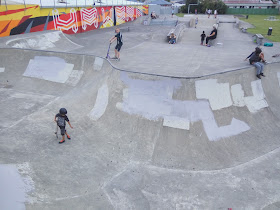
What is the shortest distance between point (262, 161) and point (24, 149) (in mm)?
7563

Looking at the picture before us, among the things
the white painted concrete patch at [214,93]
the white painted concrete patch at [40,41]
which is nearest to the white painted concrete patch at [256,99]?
the white painted concrete patch at [214,93]

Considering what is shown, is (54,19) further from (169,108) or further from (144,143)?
(144,143)

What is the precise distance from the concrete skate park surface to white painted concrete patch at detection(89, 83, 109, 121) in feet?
0.16

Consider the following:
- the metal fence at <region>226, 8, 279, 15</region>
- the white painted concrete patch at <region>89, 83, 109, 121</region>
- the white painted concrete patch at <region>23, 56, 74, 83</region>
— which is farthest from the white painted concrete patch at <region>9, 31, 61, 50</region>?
the metal fence at <region>226, 8, 279, 15</region>

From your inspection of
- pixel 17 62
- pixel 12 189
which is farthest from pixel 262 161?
pixel 17 62

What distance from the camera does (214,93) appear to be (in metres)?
8.41

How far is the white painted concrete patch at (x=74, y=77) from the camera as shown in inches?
436

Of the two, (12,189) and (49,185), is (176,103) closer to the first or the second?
(49,185)

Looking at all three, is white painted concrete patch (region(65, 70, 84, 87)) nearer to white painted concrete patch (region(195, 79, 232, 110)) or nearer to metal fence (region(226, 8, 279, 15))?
white painted concrete patch (region(195, 79, 232, 110))

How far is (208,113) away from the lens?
8.08 metres

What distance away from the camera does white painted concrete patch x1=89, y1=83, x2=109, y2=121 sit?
28.5ft

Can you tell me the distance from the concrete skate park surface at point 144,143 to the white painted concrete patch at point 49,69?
80 centimetres

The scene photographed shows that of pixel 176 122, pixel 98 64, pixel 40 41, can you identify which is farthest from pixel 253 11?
pixel 176 122

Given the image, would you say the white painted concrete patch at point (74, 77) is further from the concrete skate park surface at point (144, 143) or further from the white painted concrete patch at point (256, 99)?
the white painted concrete patch at point (256, 99)
